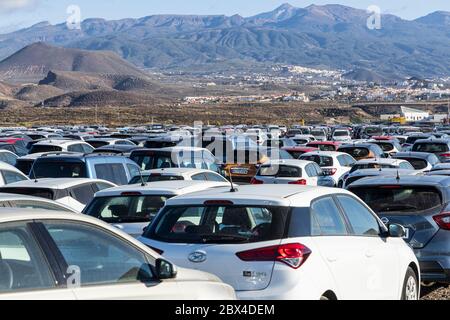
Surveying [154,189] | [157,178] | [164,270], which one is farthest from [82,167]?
[164,270]

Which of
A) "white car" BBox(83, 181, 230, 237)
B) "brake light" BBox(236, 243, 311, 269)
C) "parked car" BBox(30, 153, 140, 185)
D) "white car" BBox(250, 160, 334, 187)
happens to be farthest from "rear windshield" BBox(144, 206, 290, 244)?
"white car" BBox(250, 160, 334, 187)

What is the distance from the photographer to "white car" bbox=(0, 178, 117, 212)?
12.6 meters

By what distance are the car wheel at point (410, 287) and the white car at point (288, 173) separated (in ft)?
35.5

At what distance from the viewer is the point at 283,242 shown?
7.10 meters

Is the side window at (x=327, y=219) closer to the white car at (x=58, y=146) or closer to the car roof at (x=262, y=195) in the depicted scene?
the car roof at (x=262, y=195)

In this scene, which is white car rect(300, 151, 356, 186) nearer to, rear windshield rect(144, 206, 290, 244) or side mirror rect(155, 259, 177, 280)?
rear windshield rect(144, 206, 290, 244)

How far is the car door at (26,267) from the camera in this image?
199 inches

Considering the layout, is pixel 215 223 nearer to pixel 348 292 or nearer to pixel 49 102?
pixel 348 292

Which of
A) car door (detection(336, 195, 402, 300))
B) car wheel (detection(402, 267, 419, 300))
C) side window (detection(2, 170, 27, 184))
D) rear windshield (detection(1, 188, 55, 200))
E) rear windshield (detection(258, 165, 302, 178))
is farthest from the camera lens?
rear windshield (detection(258, 165, 302, 178))

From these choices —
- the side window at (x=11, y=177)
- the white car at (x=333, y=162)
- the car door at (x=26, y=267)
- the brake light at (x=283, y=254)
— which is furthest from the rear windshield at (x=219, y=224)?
the white car at (x=333, y=162)

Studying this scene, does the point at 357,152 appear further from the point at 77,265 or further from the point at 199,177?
the point at 77,265

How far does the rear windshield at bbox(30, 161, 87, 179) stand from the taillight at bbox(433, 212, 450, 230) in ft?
23.9

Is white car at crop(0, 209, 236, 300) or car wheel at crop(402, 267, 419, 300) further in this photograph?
car wheel at crop(402, 267, 419, 300)

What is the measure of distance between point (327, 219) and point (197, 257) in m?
1.23
